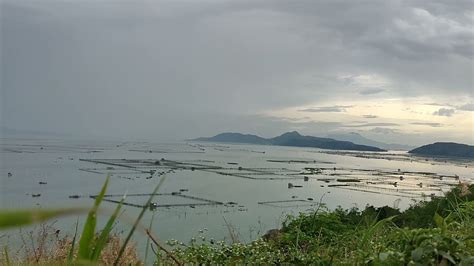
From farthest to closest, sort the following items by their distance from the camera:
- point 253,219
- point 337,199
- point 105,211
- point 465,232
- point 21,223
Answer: point 337,199, point 253,219, point 465,232, point 105,211, point 21,223

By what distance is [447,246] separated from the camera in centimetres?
169

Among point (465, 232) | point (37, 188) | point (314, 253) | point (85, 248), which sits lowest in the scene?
point (37, 188)

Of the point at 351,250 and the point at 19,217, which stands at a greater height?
the point at 19,217

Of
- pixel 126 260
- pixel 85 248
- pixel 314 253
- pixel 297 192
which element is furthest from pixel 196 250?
pixel 297 192

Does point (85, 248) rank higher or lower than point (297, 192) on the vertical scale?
higher

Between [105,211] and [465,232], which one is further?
[465,232]

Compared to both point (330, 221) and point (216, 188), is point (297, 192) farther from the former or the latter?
→ point (330, 221)

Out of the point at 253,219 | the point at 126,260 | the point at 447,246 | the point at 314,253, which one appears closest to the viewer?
the point at 447,246

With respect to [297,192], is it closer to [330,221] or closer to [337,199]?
[337,199]

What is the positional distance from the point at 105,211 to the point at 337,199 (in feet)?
78.2

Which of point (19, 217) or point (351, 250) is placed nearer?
point (19, 217)

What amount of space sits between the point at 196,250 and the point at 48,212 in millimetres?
3181

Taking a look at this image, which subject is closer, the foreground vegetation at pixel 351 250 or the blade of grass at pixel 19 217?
the blade of grass at pixel 19 217

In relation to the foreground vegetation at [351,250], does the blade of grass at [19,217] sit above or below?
above
